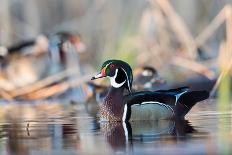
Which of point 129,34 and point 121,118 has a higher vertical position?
point 129,34

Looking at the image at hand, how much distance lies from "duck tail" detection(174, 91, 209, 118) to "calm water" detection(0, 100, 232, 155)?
11cm

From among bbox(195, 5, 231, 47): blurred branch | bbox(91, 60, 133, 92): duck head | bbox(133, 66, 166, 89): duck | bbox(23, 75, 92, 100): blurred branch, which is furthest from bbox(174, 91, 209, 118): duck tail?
bbox(195, 5, 231, 47): blurred branch

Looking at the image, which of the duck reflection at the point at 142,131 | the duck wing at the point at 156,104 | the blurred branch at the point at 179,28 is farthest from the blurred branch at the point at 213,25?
the duck reflection at the point at 142,131

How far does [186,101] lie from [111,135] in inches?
77.2

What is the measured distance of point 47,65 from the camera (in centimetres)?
1777

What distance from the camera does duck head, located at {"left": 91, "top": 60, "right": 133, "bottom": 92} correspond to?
38.2 ft

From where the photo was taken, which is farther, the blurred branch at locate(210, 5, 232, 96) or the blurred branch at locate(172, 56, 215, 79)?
the blurred branch at locate(172, 56, 215, 79)

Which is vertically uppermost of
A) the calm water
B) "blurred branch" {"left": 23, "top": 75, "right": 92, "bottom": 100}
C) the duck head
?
"blurred branch" {"left": 23, "top": 75, "right": 92, "bottom": 100}

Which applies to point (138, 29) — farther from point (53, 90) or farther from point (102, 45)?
point (53, 90)

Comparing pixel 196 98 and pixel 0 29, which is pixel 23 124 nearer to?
pixel 196 98

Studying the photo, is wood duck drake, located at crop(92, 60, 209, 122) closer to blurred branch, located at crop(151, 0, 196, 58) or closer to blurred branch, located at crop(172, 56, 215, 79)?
blurred branch, located at crop(172, 56, 215, 79)

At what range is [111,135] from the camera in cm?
960

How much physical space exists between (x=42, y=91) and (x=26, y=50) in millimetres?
1521

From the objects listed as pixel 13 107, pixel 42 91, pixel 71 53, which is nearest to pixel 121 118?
pixel 13 107
